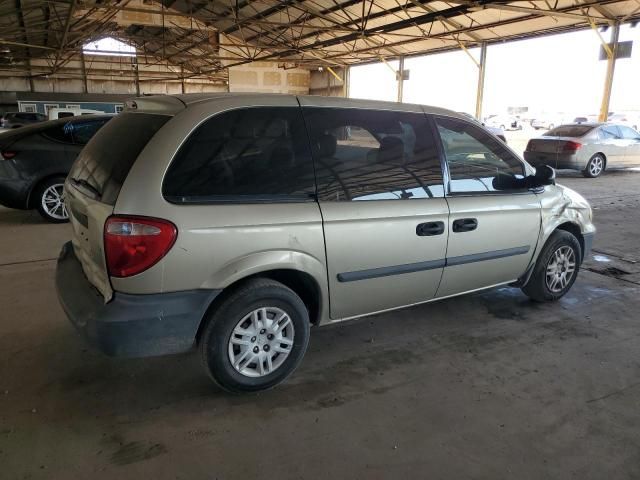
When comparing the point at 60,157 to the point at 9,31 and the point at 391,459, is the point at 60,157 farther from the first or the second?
the point at 9,31

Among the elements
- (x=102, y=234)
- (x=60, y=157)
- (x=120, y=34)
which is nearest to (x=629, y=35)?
(x=60, y=157)

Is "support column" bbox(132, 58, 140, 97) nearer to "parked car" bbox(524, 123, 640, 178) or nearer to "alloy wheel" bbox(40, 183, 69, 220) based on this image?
"parked car" bbox(524, 123, 640, 178)

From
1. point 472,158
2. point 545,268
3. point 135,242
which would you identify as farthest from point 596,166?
point 135,242

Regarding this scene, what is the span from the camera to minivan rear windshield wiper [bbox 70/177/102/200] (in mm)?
2569

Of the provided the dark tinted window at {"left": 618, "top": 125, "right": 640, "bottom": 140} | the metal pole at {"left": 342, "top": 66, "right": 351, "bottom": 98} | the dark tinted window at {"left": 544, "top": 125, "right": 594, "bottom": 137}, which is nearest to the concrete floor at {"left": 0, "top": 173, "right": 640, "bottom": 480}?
the dark tinted window at {"left": 544, "top": 125, "right": 594, "bottom": 137}

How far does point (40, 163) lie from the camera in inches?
258

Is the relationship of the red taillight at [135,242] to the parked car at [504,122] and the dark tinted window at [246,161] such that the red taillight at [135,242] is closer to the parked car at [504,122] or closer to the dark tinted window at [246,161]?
the dark tinted window at [246,161]

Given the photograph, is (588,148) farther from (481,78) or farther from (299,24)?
(299,24)

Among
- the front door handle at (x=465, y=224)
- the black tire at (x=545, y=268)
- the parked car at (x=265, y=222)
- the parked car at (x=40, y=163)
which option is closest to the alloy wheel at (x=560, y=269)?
the black tire at (x=545, y=268)

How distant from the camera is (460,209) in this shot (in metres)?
3.26

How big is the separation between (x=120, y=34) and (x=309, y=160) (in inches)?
1228

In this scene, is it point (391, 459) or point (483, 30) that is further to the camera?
point (483, 30)

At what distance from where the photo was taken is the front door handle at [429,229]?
10.1 feet

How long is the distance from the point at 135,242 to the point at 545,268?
329 centimetres
